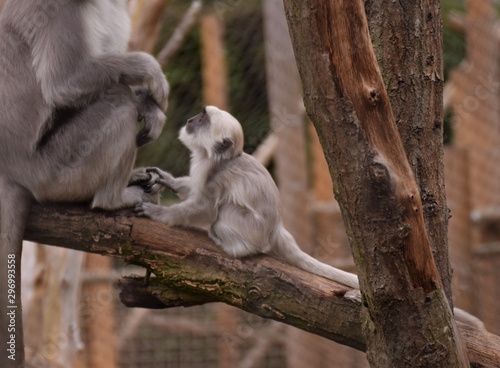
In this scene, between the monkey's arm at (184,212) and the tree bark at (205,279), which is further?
the monkey's arm at (184,212)

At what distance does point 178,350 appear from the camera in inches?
329

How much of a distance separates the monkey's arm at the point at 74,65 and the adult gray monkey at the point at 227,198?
1.32 ft

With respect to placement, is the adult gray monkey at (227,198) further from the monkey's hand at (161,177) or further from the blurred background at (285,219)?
the blurred background at (285,219)

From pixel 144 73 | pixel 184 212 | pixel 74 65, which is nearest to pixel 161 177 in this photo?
pixel 184 212

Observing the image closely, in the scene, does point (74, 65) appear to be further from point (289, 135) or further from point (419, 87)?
point (289, 135)

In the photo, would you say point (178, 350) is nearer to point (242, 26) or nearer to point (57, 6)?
point (242, 26)

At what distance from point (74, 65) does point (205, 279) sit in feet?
3.31

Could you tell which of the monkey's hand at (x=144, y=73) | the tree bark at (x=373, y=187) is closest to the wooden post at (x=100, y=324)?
the monkey's hand at (x=144, y=73)

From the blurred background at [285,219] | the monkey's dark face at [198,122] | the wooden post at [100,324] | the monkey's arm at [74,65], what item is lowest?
the wooden post at [100,324]

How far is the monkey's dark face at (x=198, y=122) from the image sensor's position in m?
3.70

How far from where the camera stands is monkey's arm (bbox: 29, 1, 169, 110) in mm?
3260

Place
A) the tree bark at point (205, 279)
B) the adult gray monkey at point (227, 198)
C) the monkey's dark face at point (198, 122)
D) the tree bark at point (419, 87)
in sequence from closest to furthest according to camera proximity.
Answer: the tree bark at point (419, 87), the tree bark at point (205, 279), the adult gray monkey at point (227, 198), the monkey's dark face at point (198, 122)

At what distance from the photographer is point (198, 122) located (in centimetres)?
373

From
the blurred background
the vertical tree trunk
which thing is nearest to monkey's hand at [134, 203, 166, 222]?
the blurred background
